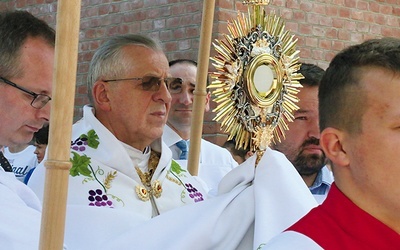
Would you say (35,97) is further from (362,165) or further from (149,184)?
(362,165)

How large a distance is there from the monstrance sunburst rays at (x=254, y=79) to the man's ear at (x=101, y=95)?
0.95 meters

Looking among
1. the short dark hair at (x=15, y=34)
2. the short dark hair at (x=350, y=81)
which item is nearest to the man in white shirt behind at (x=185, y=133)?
the short dark hair at (x=15, y=34)

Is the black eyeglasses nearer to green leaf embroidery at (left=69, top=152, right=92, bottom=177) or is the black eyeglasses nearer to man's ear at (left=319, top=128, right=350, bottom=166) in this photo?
green leaf embroidery at (left=69, top=152, right=92, bottom=177)

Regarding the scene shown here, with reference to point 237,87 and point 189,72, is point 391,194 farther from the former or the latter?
point 189,72

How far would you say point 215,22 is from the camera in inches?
239

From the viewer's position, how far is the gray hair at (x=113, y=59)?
3.63m

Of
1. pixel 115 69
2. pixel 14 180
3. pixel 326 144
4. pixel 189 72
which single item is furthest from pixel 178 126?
pixel 326 144

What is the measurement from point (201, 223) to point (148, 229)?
17cm

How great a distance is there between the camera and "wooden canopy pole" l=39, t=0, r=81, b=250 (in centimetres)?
216

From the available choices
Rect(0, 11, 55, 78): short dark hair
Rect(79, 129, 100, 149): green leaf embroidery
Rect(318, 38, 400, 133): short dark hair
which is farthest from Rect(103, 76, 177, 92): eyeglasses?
Rect(318, 38, 400, 133): short dark hair

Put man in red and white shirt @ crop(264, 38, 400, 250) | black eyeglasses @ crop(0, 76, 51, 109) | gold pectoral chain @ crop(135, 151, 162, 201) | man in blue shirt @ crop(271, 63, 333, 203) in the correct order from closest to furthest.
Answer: man in red and white shirt @ crop(264, 38, 400, 250) < black eyeglasses @ crop(0, 76, 51, 109) < gold pectoral chain @ crop(135, 151, 162, 201) < man in blue shirt @ crop(271, 63, 333, 203)

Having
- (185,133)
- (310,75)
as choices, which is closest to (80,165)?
(310,75)

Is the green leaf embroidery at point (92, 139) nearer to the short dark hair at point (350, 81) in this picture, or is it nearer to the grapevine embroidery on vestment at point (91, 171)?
the grapevine embroidery on vestment at point (91, 171)

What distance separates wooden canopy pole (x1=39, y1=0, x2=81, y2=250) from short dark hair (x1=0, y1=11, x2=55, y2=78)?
2.27ft
